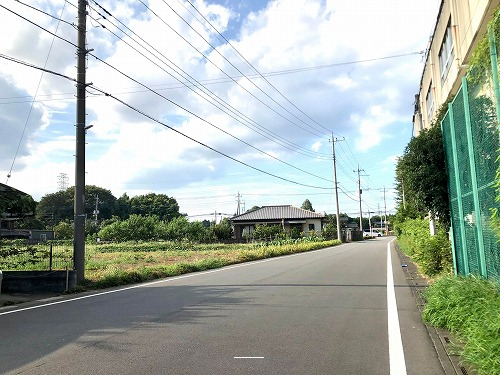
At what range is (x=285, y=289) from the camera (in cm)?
1173

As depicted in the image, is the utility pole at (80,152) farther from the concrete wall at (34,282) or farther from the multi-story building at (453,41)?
the multi-story building at (453,41)

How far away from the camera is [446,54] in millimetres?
18250

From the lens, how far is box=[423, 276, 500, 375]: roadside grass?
4.31m

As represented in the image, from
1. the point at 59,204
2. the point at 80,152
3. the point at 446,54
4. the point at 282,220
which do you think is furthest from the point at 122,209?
the point at 446,54

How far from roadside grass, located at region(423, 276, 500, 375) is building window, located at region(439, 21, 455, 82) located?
12425 millimetres

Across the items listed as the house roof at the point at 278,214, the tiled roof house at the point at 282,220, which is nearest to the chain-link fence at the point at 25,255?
the tiled roof house at the point at 282,220

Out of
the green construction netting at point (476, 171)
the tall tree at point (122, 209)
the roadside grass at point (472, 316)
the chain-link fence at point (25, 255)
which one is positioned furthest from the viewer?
the tall tree at point (122, 209)

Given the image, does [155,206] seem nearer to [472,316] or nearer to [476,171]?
[476,171]

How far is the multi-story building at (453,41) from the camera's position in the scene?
11297 mm

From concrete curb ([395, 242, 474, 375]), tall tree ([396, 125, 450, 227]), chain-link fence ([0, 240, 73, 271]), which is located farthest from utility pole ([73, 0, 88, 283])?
concrete curb ([395, 242, 474, 375])

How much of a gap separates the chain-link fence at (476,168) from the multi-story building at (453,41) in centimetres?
277

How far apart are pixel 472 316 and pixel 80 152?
12.4 m

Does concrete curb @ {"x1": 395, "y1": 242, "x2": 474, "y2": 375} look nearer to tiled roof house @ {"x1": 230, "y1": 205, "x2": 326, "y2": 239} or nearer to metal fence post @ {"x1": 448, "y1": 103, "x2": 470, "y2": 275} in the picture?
metal fence post @ {"x1": 448, "y1": 103, "x2": 470, "y2": 275}

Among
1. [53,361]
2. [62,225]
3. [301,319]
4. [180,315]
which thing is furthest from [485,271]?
[62,225]
